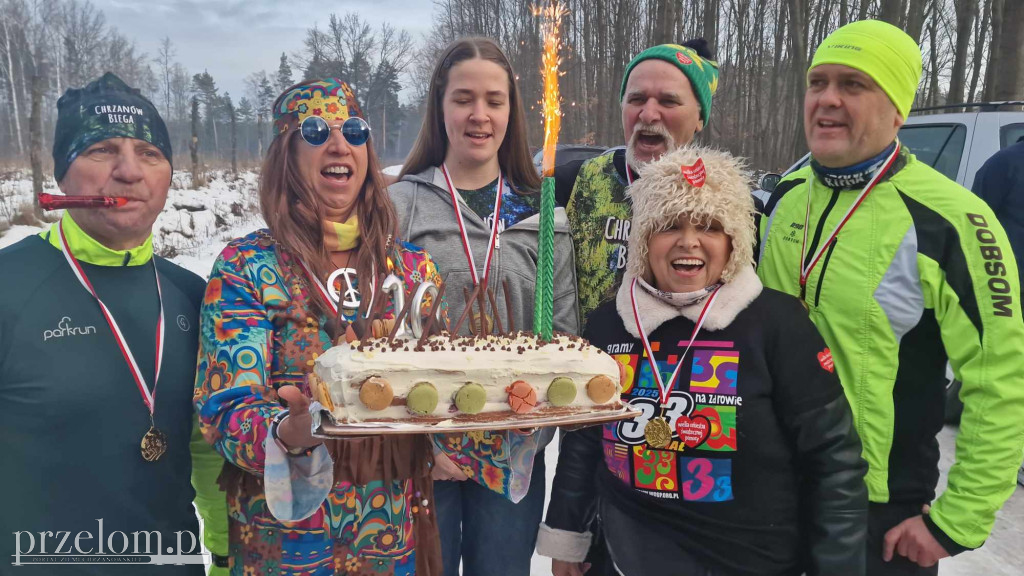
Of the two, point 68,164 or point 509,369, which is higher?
point 68,164

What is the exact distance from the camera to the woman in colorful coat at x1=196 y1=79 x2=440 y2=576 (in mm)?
1655

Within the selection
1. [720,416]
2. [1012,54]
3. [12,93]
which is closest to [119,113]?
[720,416]

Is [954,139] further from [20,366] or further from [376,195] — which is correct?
[20,366]

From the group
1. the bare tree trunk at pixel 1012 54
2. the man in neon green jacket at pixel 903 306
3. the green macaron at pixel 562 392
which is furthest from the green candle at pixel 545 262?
the bare tree trunk at pixel 1012 54

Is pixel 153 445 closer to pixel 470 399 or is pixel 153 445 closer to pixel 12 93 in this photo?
pixel 470 399

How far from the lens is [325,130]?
2.05 meters

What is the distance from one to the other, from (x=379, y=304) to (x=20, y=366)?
1.18 m

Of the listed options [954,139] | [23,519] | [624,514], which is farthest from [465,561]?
[954,139]

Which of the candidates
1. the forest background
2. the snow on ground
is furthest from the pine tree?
the snow on ground

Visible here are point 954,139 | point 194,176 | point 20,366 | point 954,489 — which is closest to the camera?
point 20,366

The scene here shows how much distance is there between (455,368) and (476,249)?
39.0 inches

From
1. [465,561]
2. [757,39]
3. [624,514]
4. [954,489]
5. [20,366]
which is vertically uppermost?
[757,39]

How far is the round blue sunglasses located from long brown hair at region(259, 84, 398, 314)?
0.04 m

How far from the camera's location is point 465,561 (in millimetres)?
2619
